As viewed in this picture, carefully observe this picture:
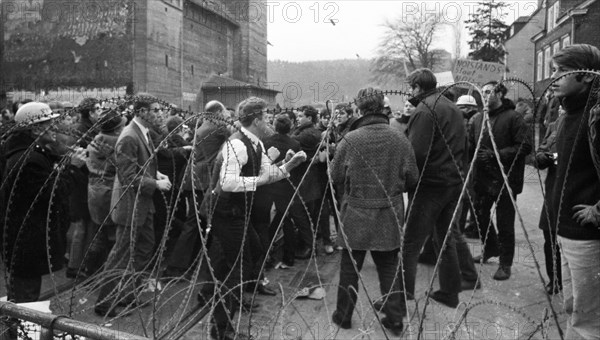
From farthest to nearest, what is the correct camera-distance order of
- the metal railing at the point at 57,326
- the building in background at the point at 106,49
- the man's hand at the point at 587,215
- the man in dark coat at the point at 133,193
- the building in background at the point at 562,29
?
1. the building in background at the point at 106,49
2. the building in background at the point at 562,29
3. the man in dark coat at the point at 133,193
4. the man's hand at the point at 587,215
5. the metal railing at the point at 57,326

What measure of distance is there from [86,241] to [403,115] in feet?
13.0

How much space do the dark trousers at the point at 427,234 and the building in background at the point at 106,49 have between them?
30176mm

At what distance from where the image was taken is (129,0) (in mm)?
32094

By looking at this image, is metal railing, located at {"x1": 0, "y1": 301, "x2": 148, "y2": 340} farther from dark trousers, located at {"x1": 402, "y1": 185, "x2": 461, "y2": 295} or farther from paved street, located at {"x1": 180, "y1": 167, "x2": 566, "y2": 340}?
dark trousers, located at {"x1": 402, "y1": 185, "x2": 461, "y2": 295}

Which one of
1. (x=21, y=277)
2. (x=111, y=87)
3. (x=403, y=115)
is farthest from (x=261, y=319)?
(x=111, y=87)

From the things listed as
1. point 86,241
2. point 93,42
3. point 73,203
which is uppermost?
point 93,42

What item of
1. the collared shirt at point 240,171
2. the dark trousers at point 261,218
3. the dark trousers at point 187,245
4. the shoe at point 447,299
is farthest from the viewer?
the dark trousers at point 187,245

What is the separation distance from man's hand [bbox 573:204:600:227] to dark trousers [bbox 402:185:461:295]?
1.71 metres

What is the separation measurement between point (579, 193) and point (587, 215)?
0.74 ft

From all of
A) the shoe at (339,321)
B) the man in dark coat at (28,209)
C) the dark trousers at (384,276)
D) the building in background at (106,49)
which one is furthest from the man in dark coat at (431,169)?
the building in background at (106,49)

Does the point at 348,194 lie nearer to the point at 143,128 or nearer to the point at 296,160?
the point at 296,160

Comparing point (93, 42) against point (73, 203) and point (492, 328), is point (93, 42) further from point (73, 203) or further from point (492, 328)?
point (492, 328)

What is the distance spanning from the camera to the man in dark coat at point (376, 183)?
4.01 meters

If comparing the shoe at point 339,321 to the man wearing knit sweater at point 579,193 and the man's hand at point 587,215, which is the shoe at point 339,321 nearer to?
the man wearing knit sweater at point 579,193
